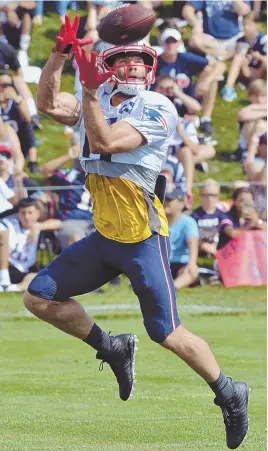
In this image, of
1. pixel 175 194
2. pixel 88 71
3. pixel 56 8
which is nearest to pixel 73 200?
pixel 175 194

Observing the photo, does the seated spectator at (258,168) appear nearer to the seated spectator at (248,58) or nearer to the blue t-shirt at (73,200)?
the seated spectator at (248,58)

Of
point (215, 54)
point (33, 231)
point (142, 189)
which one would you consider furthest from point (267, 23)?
point (142, 189)

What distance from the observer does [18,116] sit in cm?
1453

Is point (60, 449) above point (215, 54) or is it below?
above

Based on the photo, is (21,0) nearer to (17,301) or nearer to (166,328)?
(17,301)

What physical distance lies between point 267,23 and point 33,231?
18.2 ft

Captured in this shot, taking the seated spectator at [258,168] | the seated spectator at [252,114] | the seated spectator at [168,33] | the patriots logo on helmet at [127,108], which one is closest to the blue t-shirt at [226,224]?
the seated spectator at [258,168]

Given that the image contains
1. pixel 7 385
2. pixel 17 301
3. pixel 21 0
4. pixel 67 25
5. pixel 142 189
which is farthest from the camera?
pixel 21 0

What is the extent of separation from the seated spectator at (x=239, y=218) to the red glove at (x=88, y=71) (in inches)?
343

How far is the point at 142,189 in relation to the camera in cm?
609

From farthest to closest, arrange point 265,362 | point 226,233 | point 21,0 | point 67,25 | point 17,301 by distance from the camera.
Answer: point 21,0
point 226,233
point 17,301
point 265,362
point 67,25

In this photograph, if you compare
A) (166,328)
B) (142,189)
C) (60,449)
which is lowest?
(60,449)

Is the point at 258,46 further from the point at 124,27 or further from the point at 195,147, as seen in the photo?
the point at 124,27

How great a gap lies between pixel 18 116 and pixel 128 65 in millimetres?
8641
